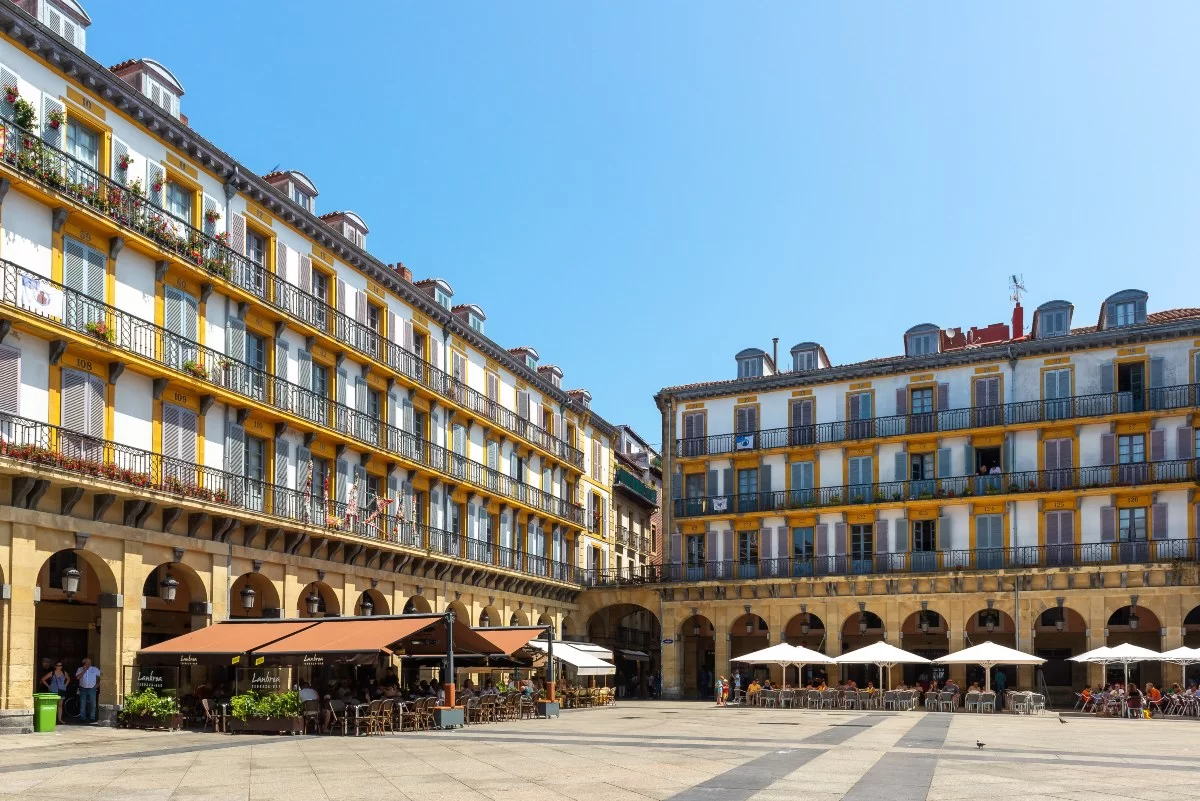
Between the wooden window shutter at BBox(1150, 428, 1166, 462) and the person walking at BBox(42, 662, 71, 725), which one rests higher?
the wooden window shutter at BBox(1150, 428, 1166, 462)

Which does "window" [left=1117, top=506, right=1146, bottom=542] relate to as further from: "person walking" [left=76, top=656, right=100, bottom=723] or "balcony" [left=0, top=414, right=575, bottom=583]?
"person walking" [left=76, top=656, right=100, bottom=723]

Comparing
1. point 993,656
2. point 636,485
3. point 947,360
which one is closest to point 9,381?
point 993,656

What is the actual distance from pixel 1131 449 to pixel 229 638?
3562cm

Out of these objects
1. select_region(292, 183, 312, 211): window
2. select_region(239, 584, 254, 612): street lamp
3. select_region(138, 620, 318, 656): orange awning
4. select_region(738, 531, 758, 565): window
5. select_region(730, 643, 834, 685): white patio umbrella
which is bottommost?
select_region(730, 643, 834, 685): white patio umbrella

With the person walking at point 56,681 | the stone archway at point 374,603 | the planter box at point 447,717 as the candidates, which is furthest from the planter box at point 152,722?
the stone archway at point 374,603

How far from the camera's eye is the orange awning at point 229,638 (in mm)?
28297

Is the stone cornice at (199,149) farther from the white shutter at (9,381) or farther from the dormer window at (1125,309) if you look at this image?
the dormer window at (1125,309)

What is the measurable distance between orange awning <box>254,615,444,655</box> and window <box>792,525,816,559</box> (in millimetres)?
28968

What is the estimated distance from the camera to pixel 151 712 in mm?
28109

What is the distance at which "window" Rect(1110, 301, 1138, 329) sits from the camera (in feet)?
A: 171

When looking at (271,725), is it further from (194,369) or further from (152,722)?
(194,369)

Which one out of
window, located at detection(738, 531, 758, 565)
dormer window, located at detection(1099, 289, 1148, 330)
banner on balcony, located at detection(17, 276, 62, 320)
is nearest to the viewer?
banner on balcony, located at detection(17, 276, 62, 320)

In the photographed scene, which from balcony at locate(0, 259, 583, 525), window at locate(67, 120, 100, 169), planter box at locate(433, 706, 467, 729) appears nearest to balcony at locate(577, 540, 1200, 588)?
balcony at locate(0, 259, 583, 525)

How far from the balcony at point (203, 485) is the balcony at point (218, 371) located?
6.85ft
